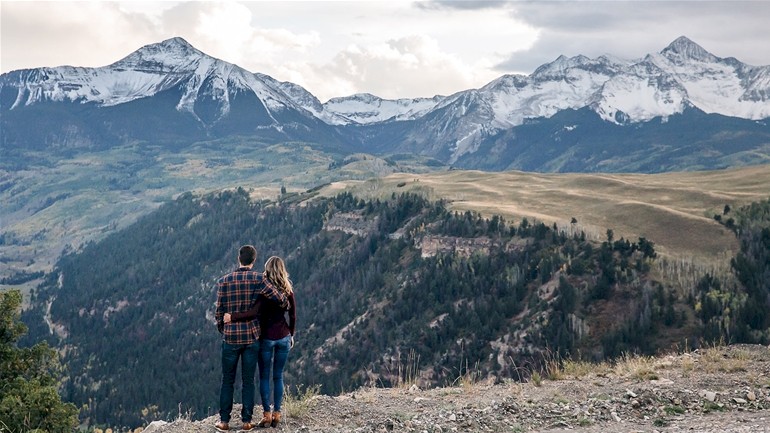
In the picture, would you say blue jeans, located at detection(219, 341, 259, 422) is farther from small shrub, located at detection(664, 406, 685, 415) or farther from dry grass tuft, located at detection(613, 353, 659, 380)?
dry grass tuft, located at detection(613, 353, 659, 380)

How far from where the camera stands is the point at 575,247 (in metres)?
122

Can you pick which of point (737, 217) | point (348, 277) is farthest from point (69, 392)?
point (737, 217)

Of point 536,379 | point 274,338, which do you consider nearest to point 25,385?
point 274,338

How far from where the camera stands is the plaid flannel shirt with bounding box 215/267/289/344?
1803cm

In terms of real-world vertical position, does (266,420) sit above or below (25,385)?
above

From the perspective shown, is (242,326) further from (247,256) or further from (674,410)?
(674,410)

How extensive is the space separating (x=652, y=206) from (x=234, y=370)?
129 meters

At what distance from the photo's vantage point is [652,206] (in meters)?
133

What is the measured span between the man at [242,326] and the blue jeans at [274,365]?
0.26m

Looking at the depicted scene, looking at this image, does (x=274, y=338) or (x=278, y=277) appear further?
(x=274, y=338)

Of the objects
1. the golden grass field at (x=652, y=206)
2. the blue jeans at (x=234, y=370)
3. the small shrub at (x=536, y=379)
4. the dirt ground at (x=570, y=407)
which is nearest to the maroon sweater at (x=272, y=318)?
the blue jeans at (x=234, y=370)

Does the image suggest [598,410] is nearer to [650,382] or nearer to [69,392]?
[650,382]

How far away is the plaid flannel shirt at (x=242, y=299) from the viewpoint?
18031mm

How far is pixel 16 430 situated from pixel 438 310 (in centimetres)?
12386
